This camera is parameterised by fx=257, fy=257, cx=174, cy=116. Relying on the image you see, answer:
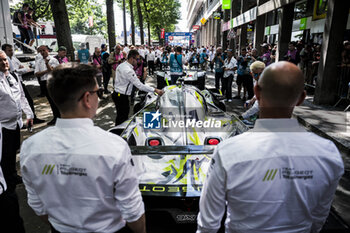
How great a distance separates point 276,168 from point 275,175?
0.11ft

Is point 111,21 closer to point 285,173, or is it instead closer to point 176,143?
point 176,143

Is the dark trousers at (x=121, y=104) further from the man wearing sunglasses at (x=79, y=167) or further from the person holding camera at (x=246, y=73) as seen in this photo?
the person holding camera at (x=246, y=73)

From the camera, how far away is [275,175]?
116 centimetres

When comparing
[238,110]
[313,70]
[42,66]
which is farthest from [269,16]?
[42,66]

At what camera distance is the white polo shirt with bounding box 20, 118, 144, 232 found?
1.24m

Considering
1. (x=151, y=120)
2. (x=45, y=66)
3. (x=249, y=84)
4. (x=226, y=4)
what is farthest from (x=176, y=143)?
(x=226, y=4)

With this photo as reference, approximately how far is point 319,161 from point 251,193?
1.13 ft

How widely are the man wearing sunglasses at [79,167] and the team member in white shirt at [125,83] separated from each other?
13.2ft

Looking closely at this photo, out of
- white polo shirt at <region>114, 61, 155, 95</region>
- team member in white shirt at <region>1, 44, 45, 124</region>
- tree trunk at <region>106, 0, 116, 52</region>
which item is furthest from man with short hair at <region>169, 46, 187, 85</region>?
tree trunk at <region>106, 0, 116, 52</region>

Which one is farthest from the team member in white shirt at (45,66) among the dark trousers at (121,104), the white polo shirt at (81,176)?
the white polo shirt at (81,176)

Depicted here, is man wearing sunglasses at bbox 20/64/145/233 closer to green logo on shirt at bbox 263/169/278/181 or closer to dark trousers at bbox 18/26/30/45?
green logo on shirt at bbox 263/169/278/181

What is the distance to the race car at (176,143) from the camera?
8.17 ft

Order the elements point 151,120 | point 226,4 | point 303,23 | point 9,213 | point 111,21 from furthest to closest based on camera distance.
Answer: point 226,4
point 303,23
point 111,21
point 151,120
point 9,213

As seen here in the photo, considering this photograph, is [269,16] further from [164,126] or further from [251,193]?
[251,193]
